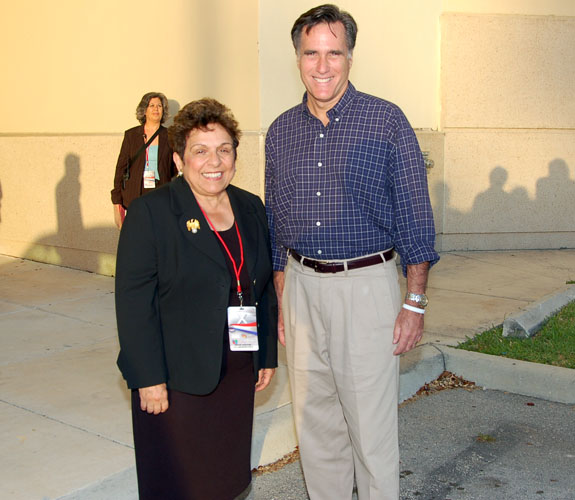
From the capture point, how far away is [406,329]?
337 cm

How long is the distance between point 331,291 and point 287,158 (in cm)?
61

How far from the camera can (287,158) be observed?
11.6 ft

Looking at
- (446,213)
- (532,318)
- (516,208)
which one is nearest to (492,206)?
(516,208)

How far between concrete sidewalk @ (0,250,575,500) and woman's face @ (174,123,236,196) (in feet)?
5.24

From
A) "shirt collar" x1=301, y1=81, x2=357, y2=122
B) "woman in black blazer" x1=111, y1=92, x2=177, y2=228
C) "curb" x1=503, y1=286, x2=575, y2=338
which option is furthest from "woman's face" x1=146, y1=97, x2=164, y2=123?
"shirt collar" x1=301, y1=81, x2=357, y2=122

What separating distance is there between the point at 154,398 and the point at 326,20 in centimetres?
166

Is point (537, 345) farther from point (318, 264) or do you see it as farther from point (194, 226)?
point (194, 226)

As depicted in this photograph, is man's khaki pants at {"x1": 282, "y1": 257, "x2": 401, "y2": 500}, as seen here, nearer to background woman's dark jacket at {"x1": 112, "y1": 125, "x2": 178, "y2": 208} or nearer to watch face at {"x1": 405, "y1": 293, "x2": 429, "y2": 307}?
watch face at {"x1": 405, "y1": 293, "x2": 429, "y2": 307}

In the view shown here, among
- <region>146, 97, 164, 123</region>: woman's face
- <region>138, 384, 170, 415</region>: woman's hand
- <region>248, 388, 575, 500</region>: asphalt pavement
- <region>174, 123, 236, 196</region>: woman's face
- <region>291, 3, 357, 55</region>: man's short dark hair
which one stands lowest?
<region>248, 388, 575, 500</region>: asphalt pavement

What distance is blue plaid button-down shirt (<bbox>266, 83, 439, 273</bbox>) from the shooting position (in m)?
3.31

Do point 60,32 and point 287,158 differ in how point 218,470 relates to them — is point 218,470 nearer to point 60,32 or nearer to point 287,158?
point 287,158

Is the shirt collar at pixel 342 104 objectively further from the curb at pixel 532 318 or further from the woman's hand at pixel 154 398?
the curb at pixel 532 318

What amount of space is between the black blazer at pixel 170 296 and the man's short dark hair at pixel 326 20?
0.87m

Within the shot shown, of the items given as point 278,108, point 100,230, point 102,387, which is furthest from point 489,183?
point 102,387
